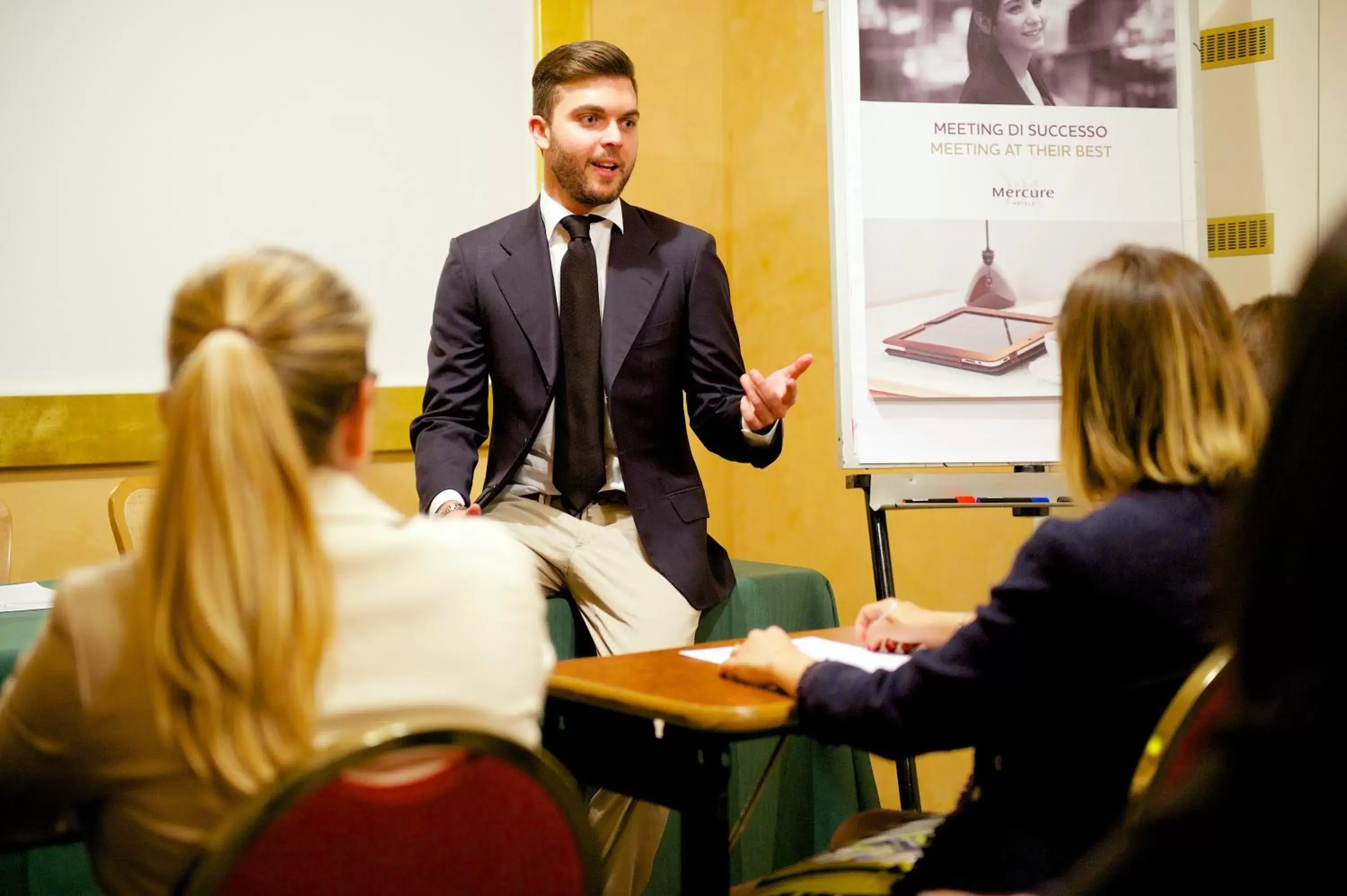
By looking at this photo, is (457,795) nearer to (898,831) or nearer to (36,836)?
(36,836)

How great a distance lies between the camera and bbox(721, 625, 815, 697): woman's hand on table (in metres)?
1.43

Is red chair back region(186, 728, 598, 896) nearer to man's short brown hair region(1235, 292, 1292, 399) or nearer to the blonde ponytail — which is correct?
the blonde ponytail

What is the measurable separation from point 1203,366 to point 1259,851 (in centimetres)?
102

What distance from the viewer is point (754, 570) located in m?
2.85

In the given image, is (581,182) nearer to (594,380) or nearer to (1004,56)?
(594,380)

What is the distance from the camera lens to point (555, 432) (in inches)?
101

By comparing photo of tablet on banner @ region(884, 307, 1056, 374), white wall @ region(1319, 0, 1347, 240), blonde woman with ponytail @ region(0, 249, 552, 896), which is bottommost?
blonde woman with ponytail @ region(0, 249, 552, 896)

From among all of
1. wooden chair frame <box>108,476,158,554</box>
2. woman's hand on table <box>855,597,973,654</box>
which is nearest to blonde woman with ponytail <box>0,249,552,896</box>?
woman's hand on table <box>855,597,973,654</box>

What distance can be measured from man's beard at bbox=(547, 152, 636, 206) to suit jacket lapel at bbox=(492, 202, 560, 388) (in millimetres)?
106

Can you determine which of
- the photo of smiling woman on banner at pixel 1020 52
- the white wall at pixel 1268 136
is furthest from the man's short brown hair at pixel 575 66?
the white wall at pixel 1268 136

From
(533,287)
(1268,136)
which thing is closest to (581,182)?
(533,287)

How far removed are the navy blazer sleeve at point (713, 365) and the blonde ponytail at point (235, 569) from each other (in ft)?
5.43

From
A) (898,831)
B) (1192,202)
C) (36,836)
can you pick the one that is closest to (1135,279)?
(898,831)

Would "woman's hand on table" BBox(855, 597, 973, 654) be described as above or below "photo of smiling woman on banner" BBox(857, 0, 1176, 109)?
below
